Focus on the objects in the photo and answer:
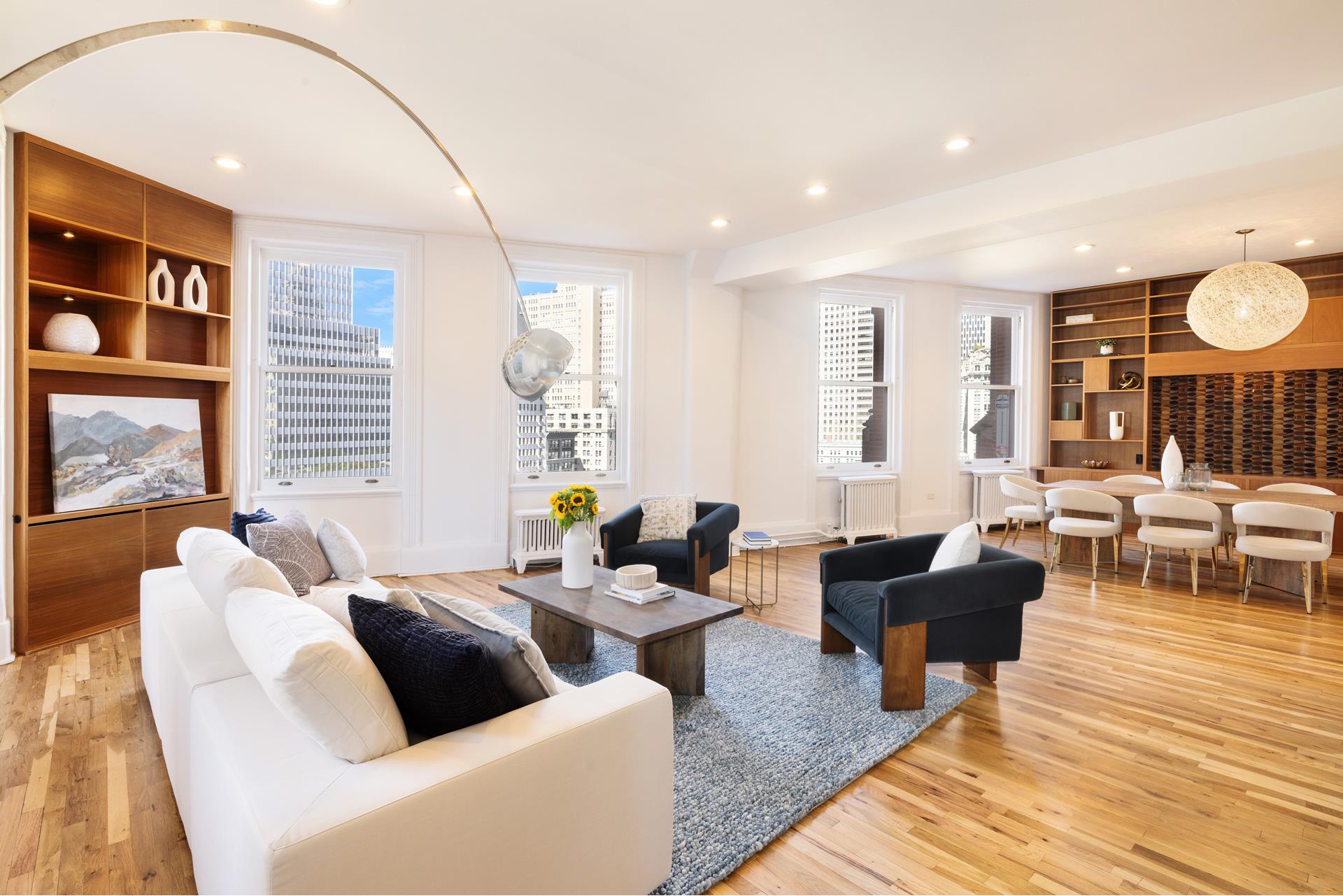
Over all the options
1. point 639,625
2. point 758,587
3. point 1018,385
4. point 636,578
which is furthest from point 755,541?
point 1018,385

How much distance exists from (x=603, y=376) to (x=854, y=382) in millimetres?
2860

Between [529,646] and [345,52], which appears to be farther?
[345,52]

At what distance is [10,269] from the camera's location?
12.1ft

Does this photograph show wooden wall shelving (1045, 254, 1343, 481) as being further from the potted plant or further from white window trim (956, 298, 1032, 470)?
the potted plant

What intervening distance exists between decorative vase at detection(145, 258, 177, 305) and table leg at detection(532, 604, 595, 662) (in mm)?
3296

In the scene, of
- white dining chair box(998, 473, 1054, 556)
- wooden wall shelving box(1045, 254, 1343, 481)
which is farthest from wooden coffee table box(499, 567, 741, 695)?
wooden wall shelving box(1045, 254, 1343, 481)

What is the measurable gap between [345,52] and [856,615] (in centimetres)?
338

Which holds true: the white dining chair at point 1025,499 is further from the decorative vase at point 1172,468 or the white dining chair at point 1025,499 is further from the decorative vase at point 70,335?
the decorative vase at point 70,335

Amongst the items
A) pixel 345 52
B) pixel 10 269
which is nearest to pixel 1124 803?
pixel 345 52

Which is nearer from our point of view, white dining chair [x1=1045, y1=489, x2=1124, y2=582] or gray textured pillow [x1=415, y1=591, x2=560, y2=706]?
gray textured pillow [x1=415, y1=591, x2=560, y2=706]

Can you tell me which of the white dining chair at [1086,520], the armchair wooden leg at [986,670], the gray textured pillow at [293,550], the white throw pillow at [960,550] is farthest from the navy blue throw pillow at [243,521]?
the white dining chair at [1086,520]

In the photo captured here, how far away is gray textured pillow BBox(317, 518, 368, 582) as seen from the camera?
11.7ft

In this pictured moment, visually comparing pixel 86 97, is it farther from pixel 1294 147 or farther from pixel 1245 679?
pixel 1245 679

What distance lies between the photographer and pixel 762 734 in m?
2.80
